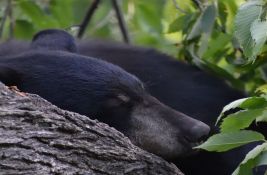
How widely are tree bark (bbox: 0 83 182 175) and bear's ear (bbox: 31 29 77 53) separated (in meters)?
1.06

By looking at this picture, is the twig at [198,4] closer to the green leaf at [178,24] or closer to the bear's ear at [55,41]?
the green leaf at [178,24]

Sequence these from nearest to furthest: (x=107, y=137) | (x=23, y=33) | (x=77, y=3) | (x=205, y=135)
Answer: (x=107, y=137)
(x=205, y=135)
(x=23, y=33)
(x=77, y=3)

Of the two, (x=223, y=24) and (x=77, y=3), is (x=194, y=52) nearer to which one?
(x=223, y=24)

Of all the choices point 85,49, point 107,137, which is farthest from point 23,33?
point 107,137

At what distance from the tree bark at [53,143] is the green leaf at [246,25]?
53 cm

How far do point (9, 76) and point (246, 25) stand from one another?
3.45 feet

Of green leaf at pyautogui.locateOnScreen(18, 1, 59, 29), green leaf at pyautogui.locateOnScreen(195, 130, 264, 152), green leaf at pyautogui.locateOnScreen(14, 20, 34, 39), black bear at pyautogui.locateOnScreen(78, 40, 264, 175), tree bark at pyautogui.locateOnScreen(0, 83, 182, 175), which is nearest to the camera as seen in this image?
tree bark at pyautogui.locateOnScreen(0, 83, 182, 175)

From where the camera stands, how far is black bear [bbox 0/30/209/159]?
3275 mm

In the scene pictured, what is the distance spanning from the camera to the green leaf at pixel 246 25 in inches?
108

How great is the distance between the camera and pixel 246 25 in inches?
109

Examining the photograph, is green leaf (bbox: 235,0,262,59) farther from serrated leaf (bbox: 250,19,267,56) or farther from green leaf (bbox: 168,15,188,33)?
green leaf (bbox: 168,15,188,33)

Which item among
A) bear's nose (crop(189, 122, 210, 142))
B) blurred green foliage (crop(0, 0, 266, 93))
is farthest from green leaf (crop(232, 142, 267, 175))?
blurred green foliage (crop(0, 0, 266, 93))

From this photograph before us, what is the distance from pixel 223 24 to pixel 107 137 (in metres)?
1.65

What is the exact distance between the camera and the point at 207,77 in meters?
4.27
